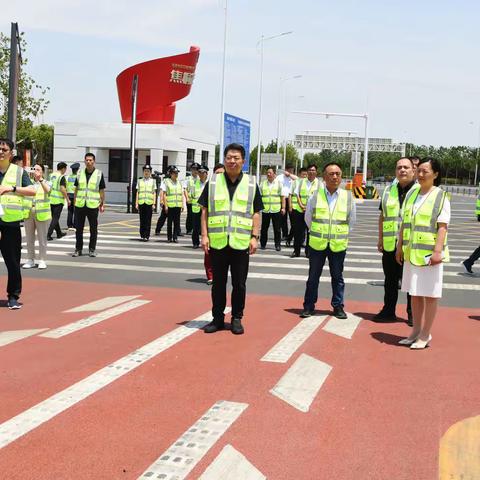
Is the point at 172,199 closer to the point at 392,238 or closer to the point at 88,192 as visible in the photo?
the point at 88,192

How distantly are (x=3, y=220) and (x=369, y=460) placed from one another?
18.4 feet

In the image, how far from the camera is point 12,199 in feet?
25.8

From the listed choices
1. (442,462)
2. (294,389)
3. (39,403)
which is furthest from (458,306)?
(39,403)

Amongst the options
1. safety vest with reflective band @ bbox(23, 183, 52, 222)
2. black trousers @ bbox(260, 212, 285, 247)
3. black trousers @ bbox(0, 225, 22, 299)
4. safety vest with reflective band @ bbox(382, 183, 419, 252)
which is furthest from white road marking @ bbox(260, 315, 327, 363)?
black trousers @ bbox(260, 212, 285, 247)

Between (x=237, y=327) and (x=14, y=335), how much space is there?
2.20 m

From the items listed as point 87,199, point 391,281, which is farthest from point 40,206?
point 391,281

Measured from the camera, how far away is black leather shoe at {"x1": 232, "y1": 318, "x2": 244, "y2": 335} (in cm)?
682

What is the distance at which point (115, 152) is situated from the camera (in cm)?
3312

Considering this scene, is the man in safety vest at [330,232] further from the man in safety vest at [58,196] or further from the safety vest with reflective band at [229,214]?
the man in safety vest at [58,196]

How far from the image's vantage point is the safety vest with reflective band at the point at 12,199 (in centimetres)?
775

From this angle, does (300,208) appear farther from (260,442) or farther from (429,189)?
(260,442)

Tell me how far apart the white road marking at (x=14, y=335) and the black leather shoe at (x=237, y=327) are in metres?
1.93

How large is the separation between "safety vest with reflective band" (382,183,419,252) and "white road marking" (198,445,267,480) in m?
4.53

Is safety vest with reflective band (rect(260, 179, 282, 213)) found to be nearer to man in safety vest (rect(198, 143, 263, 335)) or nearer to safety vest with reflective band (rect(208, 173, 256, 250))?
man in safety vest (rect(198, 143, 263, 335))
